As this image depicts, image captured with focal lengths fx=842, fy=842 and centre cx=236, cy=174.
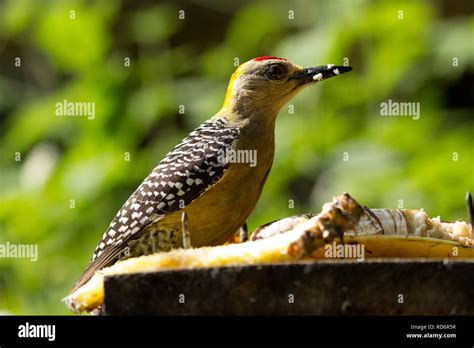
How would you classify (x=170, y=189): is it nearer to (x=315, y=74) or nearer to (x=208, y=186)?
(x=208, y=186)

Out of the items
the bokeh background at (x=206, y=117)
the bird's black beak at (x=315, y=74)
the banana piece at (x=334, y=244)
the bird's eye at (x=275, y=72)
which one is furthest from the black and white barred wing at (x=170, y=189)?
the bokeh background at (x=206, y=117)

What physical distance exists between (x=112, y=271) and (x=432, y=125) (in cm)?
501

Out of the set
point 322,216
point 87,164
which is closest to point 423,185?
point 87,164

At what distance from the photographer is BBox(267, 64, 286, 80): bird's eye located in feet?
16.0

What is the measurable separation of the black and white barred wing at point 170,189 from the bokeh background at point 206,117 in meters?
2.57

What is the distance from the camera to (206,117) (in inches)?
299

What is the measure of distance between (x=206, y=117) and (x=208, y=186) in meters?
3.20

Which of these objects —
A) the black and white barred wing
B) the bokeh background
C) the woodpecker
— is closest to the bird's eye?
the woodpecker

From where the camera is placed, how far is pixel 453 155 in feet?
23.2

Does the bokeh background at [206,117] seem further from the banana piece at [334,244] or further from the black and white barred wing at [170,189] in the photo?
the banana piece at [334,244]

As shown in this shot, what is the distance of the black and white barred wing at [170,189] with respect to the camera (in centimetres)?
443

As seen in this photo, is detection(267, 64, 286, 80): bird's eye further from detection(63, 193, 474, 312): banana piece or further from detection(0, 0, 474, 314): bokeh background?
detection(0, 0, 474, 314): bokeh background

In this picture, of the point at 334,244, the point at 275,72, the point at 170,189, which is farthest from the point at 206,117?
the point at 334,244

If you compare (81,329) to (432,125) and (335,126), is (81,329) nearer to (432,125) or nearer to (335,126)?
(335,126)
